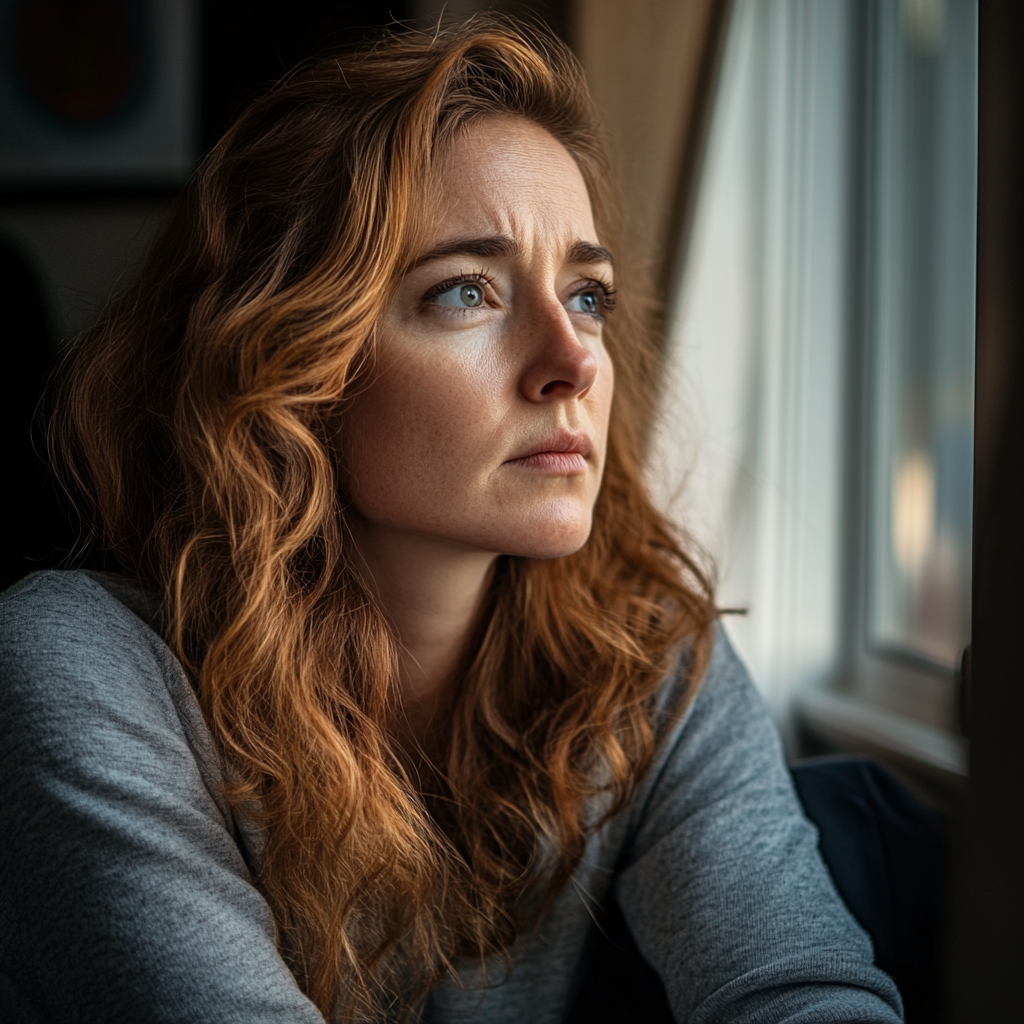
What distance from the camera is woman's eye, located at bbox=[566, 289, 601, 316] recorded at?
3.56 ft

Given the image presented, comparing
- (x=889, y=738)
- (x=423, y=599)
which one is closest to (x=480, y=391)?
(x=423, y=599)

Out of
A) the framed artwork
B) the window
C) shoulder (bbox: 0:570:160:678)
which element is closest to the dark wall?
the framed artwork

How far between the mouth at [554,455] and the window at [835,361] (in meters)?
0.51

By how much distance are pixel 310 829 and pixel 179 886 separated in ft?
0.52

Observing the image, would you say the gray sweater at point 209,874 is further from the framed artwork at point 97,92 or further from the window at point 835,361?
the framed artwork at point 97,92

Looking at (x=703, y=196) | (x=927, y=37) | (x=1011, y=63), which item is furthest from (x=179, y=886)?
(x=927, y=37)

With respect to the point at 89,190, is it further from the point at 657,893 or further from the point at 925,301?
the point at 657,893

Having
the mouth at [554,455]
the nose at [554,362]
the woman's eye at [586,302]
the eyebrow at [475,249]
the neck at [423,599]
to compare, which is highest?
the eyebrow at [475,249]

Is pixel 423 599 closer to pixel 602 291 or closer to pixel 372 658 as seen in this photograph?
pixel 372 658

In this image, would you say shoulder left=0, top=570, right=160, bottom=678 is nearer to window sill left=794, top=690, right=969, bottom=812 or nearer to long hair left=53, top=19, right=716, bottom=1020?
long hair left=53, top=19, right=716, bottom=1020

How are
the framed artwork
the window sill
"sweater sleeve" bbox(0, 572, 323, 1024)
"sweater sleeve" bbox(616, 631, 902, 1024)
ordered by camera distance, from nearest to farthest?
"sweater sleeve" bbox(0, 572, 323, 1024) < "sweater sleeve" bbox(616, 631, 902, 1024) < the window sill < the framed artwork

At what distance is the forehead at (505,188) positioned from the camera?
0.96 m

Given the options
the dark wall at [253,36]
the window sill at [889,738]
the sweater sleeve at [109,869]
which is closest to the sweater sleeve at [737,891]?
the window sill at [889,738]

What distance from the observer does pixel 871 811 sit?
1094 millimetres
